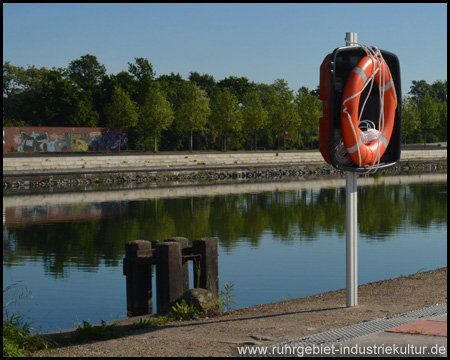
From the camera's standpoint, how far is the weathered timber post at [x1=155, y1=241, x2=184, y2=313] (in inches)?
348

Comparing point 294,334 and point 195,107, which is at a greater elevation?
point 195,107

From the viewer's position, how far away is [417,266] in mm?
14258

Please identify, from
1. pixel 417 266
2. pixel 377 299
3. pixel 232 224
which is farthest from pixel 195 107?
pixel 377 299

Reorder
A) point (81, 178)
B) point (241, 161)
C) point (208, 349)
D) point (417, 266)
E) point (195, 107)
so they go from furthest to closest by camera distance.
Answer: point (195, 107), point (241, 161), point (81, 178), point (417, 266), point (208, 349)

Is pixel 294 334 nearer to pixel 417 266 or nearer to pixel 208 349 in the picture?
pixel 208 349

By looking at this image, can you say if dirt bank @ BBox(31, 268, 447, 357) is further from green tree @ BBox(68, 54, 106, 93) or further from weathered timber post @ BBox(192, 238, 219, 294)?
green tree @ BBox(68, 54, 106, 93)

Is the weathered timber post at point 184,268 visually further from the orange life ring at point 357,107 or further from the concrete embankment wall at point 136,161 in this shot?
the concrete embankment wall at point 136,161

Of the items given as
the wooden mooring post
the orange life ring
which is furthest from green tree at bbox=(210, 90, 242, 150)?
the orange life ring

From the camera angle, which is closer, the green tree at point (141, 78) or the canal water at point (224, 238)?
the canal water at point (224, 238)

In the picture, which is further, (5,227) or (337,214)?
(337,214)

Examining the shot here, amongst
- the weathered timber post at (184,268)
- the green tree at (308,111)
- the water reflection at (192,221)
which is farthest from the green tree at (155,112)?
the weathered timber post at (184,268)

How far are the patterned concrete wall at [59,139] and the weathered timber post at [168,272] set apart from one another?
159 ft

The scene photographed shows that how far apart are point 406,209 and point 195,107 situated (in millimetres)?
38710

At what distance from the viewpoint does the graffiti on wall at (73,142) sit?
5756 cm
